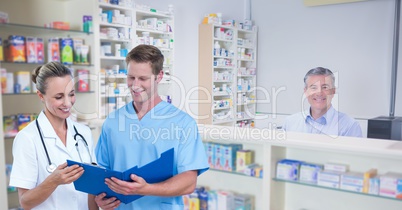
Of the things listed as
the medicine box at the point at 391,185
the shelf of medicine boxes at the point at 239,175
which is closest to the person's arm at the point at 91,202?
the shelf of medicine boxes at the point at 239,175

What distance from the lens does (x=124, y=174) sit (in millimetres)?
1052

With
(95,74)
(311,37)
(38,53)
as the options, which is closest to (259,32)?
(311,37)

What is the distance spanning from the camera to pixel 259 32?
5441 millimetres

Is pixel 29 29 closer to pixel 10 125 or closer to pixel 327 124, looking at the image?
pixel 10 125

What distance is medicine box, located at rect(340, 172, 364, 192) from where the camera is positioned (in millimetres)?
1590

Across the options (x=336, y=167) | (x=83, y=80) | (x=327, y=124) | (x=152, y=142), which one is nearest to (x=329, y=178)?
(x=336, y=167)

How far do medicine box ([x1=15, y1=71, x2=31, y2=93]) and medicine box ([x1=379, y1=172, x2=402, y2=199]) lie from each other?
246 cm

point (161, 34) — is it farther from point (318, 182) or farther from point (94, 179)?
point (94, 179)

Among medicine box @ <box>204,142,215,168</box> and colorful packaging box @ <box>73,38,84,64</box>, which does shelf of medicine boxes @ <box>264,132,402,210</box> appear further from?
colorful packaging box @ <box>73,38,84,64</box>

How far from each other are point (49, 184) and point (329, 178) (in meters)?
1.23

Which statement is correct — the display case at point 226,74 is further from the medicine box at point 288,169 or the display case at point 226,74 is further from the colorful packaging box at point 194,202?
the medicine box at point 288,169

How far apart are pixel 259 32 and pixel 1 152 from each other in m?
4.06

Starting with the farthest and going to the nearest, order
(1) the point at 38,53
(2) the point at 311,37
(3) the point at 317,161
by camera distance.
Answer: (2) the point at 311,37 < (1) the point at 38,53 < (3) the point at 317,161

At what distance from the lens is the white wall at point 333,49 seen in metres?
4.44
